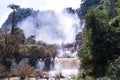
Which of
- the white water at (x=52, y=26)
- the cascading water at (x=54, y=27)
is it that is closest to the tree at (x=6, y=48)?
the cascading water at (x=54, y=27)

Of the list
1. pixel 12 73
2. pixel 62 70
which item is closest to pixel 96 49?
pixel 12 73

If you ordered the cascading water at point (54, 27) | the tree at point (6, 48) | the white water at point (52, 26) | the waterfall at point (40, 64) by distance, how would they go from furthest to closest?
the white water at point (52, 26)
the cascading water at point (54, 27)
the waterfall at point (40, 64)
the tree at point (6, 48)

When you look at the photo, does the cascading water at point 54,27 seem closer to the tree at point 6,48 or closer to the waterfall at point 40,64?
the waterfall at point 40,64

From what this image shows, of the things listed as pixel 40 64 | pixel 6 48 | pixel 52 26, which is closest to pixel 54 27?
pixel 52 26

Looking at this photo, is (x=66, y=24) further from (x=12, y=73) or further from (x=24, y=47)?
(x=12, y=73)

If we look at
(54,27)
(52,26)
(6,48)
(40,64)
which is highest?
(52,26)

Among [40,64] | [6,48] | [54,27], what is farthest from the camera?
[54,27]

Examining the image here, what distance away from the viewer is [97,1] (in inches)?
2046

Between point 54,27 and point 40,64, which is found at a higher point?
point 54,27

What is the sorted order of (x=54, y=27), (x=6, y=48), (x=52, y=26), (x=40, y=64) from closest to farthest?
(x=6, y=48)
(x=40, y=64)
(x=54, y=27)
(x=52, y=26)

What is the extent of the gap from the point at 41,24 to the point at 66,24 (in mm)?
6836

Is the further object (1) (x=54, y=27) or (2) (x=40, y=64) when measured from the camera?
(1) (x=54, y=27)

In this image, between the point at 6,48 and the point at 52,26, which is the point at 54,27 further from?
the point at 6,48

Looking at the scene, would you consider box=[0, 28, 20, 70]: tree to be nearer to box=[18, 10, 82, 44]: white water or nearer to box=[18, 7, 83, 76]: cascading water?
box=[18, 7, 83, 76]: cascading water
